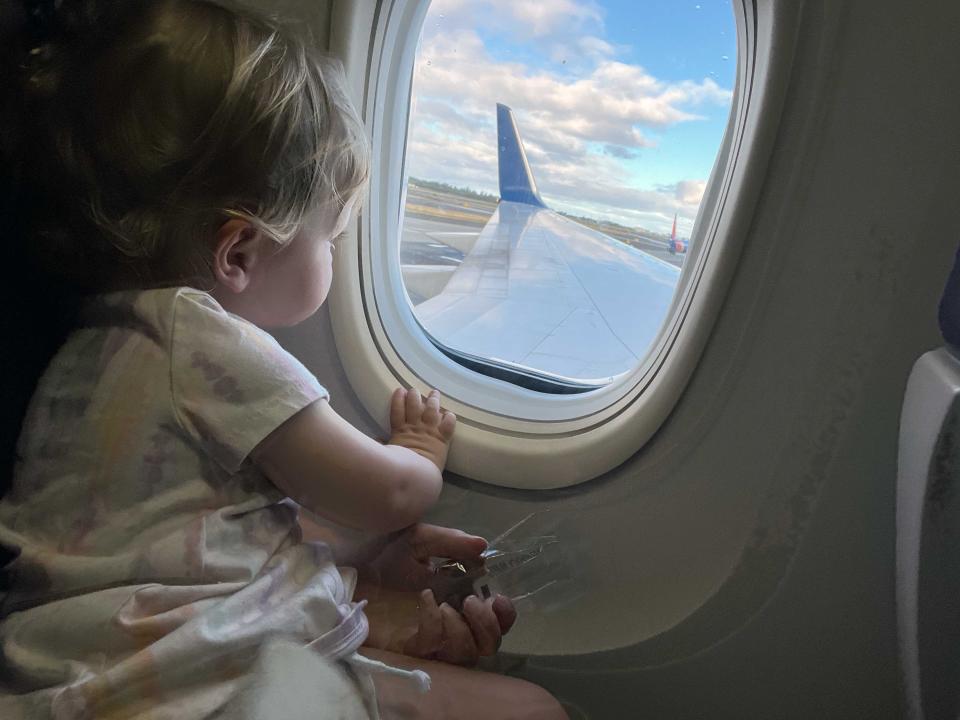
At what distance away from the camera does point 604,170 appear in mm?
1111

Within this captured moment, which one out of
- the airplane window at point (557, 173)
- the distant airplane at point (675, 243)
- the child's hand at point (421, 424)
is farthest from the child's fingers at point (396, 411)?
the distant airplane at point (675, 243)

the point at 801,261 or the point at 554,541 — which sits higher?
the point at 801,261

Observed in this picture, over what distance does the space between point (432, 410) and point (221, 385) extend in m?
0.38

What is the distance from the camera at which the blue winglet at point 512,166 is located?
1.13m

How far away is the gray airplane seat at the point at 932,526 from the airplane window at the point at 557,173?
33 centimetres

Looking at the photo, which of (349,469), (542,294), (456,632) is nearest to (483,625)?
(456,632)

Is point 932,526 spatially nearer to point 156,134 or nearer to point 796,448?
point 796,448

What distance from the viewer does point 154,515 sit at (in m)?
0.74

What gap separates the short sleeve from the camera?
2.40ft

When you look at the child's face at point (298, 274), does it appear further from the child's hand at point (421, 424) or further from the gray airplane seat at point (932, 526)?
the gray airplane seat at point (932, 526)

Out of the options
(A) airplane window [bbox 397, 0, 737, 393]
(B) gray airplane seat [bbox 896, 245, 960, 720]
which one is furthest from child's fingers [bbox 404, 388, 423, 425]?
(B) gray airplane seat [bbox 896, 245, 960, 720]

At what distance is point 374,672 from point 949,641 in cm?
62

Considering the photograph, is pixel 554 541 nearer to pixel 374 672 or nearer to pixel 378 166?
pixel 374 672

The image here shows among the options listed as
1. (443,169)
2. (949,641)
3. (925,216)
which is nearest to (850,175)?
(925,216)
